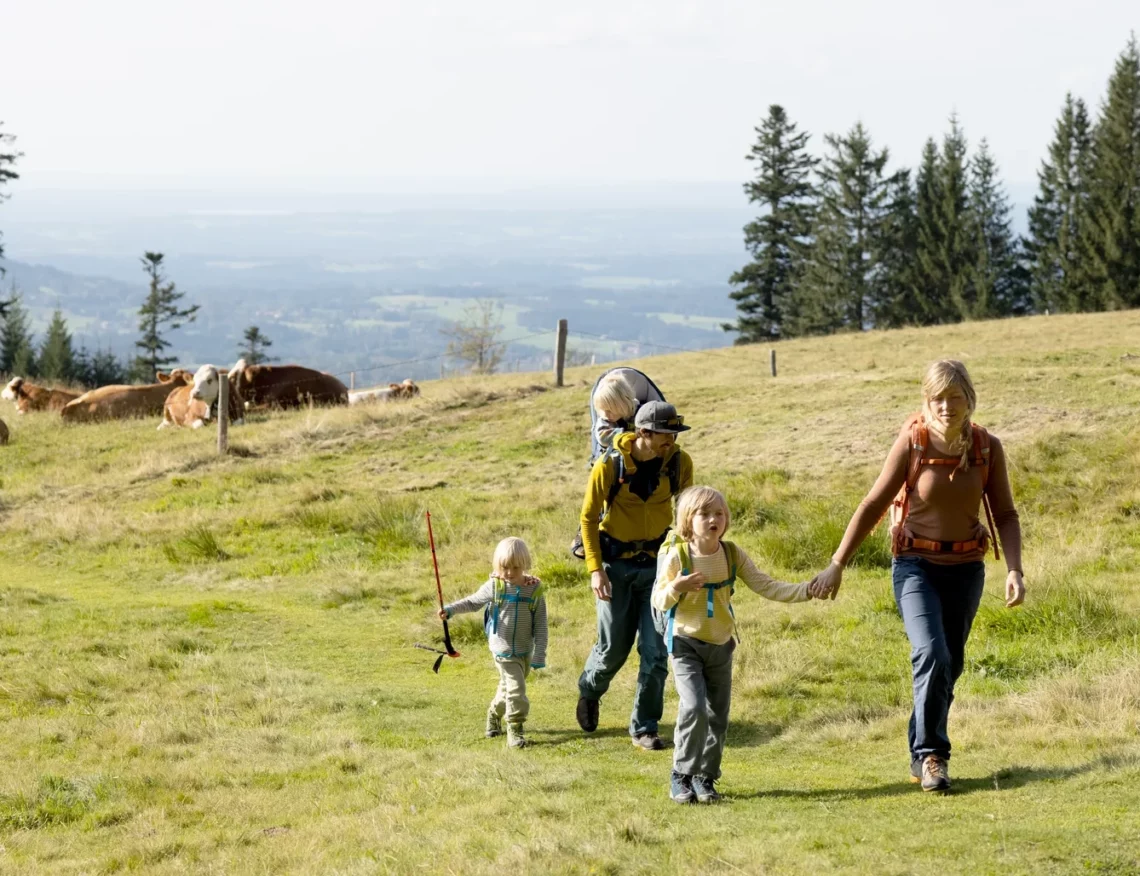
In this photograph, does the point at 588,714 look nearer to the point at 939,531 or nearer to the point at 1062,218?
the point at 939,531

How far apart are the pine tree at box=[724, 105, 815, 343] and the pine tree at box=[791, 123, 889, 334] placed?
1.15m

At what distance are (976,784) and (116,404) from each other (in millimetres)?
23936

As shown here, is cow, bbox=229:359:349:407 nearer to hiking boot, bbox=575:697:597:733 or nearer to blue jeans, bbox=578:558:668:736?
hiking boot, bbox=575:697:597:733

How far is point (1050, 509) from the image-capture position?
1204cm

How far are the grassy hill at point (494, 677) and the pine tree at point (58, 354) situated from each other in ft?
144

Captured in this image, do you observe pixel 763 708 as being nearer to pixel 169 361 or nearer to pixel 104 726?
pixel 104 726

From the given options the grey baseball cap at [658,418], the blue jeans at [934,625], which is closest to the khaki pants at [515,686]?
the grey baseball cap at [658,418]

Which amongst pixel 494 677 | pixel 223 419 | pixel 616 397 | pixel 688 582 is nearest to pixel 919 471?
pixel 688 582

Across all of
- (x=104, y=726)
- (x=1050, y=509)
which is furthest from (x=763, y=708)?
(x=1050, y=509)

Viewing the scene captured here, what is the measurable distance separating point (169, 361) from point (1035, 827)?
74.2 meters

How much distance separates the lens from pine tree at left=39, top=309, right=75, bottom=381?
6066 centimetres

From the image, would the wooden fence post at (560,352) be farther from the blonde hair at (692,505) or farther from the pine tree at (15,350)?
the pine tree at (15,350)

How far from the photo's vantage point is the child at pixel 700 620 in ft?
18.6

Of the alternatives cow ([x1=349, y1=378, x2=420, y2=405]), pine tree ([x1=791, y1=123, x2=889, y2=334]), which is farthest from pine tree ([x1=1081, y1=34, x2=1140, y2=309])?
cow ([x1=349, y1=378, x2=420, y2=405])
